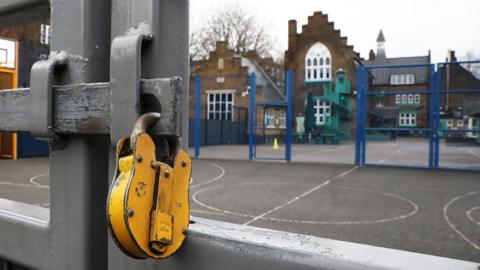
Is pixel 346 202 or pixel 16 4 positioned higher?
pixel 16 4

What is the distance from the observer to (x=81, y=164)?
932mm

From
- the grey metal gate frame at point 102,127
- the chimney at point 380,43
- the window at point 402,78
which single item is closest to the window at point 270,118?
the window at point 402,78

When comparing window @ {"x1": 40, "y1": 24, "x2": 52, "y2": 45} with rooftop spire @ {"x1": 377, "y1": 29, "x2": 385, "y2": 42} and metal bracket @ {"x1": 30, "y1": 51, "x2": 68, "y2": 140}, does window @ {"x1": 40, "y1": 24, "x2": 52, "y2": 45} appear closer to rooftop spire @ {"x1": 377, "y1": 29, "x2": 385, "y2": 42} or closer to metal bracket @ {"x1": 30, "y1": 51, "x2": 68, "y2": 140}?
metal bracket @ {"x1": 30, "y1": 51, "x2": 68, "y2": 140}

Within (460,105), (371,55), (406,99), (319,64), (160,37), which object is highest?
(371,55)

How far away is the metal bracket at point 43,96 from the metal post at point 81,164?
26 mm

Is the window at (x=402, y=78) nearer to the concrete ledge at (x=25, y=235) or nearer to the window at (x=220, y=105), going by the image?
the window at (x=220, y=105)

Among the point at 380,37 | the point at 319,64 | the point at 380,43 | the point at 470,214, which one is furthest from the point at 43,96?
the point at 380,37

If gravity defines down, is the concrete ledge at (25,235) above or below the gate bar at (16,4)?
below

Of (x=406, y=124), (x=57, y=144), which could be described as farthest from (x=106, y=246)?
(x=406, y=124)

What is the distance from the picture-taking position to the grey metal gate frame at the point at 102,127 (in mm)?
759

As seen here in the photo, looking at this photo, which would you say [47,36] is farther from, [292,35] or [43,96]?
[292,35]

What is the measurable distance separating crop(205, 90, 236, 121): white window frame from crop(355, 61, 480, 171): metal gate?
8.77 m

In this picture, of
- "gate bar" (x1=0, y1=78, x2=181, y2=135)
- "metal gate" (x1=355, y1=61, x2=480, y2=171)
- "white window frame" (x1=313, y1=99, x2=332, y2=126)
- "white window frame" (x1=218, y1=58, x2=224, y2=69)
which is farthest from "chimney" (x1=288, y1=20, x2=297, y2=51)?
"gate bar" (x1=0, y1=78, x2=181, y2=135)

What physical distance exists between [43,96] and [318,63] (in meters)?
30.8
